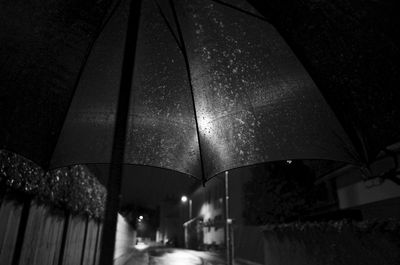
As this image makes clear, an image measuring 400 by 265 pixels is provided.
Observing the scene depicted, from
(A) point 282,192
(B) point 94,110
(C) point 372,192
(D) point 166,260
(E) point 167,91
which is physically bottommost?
(D) point 166,260

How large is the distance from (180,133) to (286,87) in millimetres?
1316

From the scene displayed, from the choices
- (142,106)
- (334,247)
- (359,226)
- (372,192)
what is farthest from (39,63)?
(372,192)

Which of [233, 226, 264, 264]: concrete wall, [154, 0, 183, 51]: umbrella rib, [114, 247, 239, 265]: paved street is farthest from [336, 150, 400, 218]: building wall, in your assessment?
[114, 247, 239, 265]: paved street

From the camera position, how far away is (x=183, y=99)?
3.56m

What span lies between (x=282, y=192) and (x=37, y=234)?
18.5 meters

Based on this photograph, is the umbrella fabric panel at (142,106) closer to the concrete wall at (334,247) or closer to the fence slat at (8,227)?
the fence slat at (8,227)

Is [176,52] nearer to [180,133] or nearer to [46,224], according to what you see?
[180,133]

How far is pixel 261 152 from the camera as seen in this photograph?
3363 mm

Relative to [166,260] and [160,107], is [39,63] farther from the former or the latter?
[166,260]

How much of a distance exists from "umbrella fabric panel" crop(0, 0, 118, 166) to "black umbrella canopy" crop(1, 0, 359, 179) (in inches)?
0.4

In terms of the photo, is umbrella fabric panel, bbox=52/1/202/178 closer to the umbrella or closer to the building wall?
the umbrella

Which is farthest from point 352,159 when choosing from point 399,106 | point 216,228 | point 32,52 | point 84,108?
point 216,228

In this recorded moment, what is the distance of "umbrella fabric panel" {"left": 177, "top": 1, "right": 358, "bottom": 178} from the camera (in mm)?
3109

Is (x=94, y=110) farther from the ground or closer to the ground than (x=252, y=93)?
closer to the ground
